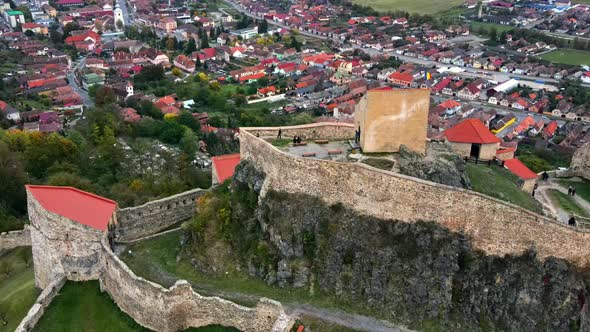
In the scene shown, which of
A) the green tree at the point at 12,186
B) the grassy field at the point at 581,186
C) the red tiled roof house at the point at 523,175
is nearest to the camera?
the red tiled roof house at the point at 523,175

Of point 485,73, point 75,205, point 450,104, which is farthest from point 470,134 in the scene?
point 485,73

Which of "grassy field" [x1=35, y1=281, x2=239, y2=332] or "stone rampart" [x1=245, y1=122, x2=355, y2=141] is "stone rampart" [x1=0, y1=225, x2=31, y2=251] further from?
"stone rampart" [x1=245, y1=122, x2=355, y2=141]

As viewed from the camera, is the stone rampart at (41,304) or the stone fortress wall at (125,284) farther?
the stone rampart at (41,304)

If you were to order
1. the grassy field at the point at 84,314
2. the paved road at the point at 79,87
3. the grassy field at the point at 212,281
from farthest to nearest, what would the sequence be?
the paved road at the point at 79,87 → the grassy field at the point at 84,314 → the grassy field at the point at 212,281

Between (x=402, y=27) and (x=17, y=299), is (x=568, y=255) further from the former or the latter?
(x=402, y=27)

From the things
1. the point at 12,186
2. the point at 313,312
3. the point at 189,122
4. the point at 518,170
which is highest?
the point at 518,170

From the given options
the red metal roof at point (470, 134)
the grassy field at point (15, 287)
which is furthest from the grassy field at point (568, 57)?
the grassy field at point (15, 287)

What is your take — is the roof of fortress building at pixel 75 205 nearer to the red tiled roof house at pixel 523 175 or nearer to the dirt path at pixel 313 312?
the dirt path at pixel 313 312

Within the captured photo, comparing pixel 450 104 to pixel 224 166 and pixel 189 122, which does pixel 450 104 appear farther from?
pixel 224 166
